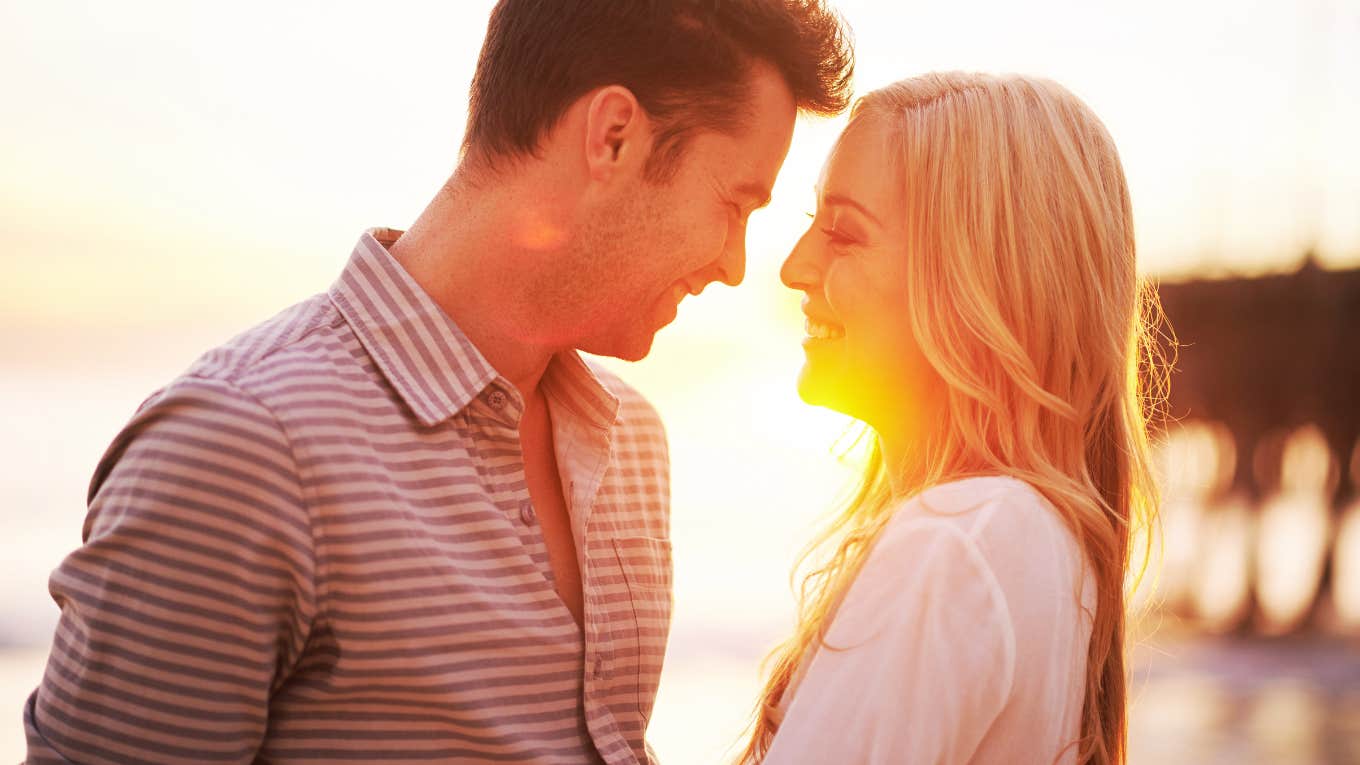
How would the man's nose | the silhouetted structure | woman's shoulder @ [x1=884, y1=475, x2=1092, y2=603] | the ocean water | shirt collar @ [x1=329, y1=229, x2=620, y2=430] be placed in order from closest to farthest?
woman's shoulder @ [x1=884, y1=475, x2=1092, y2=603] < shirt collar @ [x1=329, y1=229, x2=620, y2=430] < the man's nose < the ocean water < the silhouetted structure

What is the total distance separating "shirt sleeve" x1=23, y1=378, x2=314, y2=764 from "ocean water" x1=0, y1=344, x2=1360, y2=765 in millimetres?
1217

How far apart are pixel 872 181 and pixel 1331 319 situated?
13158mm

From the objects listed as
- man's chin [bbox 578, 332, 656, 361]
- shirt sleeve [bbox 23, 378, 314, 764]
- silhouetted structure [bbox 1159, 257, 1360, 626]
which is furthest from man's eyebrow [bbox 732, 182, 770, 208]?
silhouetted structure [bbox 1159, 257, 1360, 626]

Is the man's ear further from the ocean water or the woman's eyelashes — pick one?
the ocean water

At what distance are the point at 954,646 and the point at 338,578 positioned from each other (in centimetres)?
106

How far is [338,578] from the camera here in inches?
85.7

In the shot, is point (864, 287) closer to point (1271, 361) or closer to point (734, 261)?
point (734, 261)

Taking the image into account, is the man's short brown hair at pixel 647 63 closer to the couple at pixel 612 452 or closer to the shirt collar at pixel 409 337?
the couple at pixel 612 452

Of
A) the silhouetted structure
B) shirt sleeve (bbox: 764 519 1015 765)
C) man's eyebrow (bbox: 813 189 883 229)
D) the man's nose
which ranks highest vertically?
man's eyebrow (bbox: 813 189 883 229)

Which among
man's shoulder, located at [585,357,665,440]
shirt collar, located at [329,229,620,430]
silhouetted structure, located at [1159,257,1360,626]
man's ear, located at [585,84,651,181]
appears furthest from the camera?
silhouetted structure, located at [1159,257,1360,626]

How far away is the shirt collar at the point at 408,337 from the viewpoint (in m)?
2.38

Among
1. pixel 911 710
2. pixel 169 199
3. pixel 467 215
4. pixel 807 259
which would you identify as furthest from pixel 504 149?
pixel 169 199

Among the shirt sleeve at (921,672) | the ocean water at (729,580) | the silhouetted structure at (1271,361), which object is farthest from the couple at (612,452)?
the silhouetted structure at (1271,361)

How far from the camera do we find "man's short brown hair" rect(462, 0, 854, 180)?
8.95 ft
